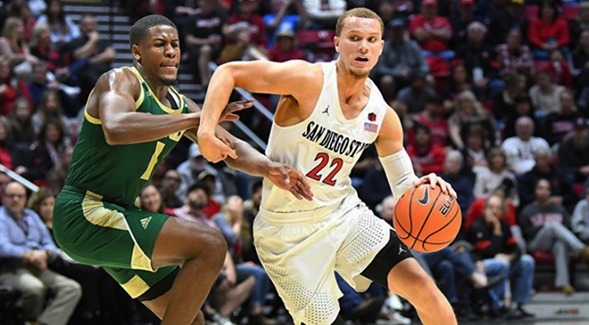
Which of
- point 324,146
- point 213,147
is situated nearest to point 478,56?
point 324,146

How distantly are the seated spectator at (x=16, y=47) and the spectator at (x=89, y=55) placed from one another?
2.04 ft

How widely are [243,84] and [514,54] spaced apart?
35.0ft

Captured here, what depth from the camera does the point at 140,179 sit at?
5.62 m

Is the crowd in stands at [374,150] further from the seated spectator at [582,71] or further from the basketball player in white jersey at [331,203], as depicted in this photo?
the basketball player in white jersey at [331,203]

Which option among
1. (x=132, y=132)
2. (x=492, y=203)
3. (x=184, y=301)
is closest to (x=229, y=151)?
(x=132, y=132)

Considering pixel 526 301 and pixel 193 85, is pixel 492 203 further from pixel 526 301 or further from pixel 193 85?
pixel 193 85

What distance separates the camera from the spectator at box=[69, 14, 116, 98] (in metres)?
12.9

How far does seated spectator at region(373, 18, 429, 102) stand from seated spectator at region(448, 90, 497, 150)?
81 centimetres

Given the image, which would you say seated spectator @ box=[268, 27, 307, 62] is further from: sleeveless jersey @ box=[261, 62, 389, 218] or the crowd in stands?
sleeveless jersey @ box=[261, 62, 389, 218]

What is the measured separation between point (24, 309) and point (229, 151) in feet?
15.9

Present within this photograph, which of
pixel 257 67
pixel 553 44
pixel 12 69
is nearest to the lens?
pixel 257 67

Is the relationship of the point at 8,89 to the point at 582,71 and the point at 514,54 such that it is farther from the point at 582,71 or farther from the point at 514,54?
the point at 582,71

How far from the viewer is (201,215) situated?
1018 cm

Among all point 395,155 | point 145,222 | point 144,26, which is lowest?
point 145,222
